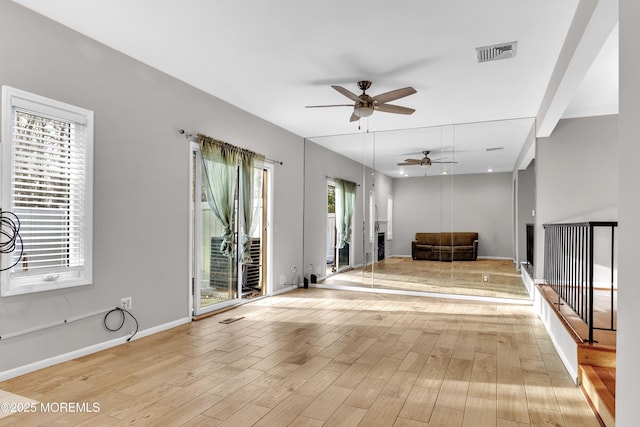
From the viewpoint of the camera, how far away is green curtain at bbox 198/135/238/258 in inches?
181

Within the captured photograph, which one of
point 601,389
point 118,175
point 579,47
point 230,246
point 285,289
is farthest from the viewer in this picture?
point 285,289

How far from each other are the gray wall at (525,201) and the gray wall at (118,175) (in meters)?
4.74

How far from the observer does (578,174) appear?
5.21m

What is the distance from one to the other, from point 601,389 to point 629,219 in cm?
143

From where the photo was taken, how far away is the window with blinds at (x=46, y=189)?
281 centimetres

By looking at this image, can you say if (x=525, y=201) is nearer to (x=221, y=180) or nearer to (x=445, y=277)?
(x=445, y=277)

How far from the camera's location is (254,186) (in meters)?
5.59

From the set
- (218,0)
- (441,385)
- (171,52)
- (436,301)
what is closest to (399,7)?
(218,0)

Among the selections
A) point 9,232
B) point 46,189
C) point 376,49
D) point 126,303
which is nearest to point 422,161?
point 376,49

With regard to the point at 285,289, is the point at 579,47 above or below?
above

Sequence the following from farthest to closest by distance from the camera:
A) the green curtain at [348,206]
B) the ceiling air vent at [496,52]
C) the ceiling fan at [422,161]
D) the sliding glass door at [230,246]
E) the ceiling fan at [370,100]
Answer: the green curtain at [348,206], the ceiling fan at [422,161], the sliding glass door at [230,246], the ceiling fan at [370,100], the ceiling air vent at [496,52]

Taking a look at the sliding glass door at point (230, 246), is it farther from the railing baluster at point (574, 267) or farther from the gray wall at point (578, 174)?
the gray wall at point (578, 174)

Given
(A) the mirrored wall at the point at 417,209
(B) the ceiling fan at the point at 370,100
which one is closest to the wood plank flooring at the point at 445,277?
(A) the mirrored wall at the point at 417,209

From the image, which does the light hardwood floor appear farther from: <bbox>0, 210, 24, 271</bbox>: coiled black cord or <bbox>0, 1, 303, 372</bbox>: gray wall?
<bbox>0, 210, 24, 271</bbox>: coiled black cord
